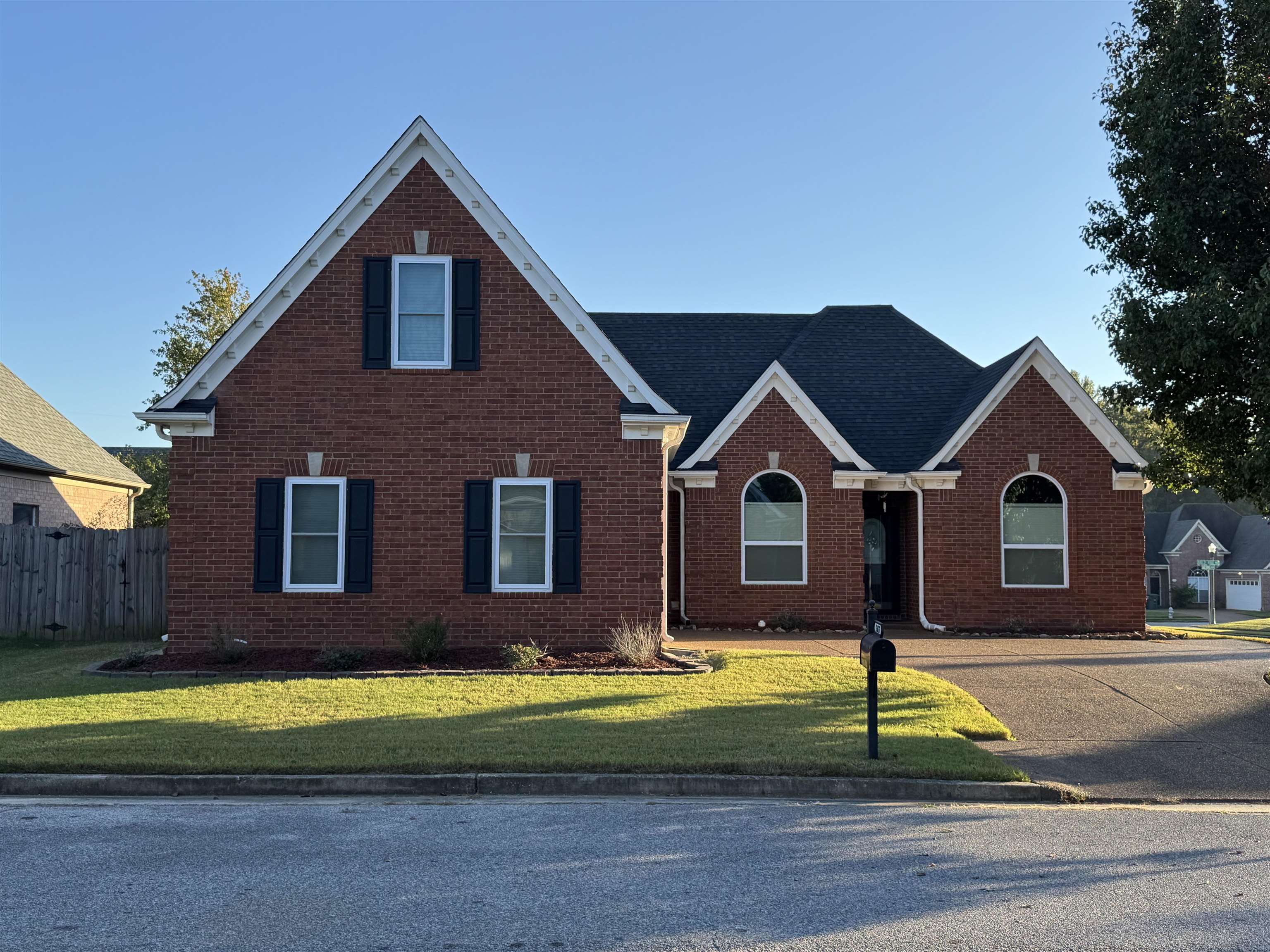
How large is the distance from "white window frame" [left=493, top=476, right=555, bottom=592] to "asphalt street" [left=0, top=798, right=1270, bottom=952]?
7.24 meters

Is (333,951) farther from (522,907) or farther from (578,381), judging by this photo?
(578,381)

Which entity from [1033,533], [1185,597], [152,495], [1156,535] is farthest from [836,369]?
[1156,535]

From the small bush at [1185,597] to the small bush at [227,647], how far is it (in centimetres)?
6193

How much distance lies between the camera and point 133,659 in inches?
546

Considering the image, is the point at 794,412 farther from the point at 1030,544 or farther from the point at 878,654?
the point at 878,654

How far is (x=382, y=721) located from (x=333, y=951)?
5317mm

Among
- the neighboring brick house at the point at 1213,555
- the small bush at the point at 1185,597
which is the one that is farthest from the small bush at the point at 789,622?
the small bush at the point at 1185,597

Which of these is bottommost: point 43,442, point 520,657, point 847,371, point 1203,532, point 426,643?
point 520,657

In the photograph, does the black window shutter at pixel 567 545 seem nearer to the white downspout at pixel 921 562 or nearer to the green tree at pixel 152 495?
the white downspout at pixel 921 562

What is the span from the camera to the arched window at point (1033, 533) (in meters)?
19.9

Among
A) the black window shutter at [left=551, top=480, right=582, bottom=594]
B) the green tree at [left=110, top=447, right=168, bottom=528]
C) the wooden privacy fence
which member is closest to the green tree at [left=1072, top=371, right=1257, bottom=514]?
the black window shutter at [left=551, top=480, right=582, bottom=594]

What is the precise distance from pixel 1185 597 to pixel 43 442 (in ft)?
201

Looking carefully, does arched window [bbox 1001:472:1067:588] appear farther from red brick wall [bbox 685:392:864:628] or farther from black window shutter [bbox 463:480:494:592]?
black window shutter [bbox 463:480:494:592]

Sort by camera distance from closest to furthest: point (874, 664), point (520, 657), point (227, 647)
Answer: point (874, 664), point (520, 657), point (227, 647)
